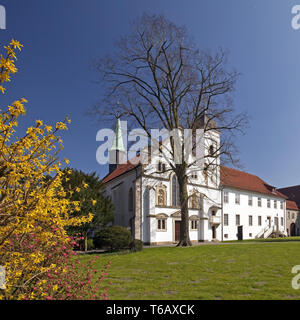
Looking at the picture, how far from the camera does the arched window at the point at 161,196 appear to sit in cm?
2899

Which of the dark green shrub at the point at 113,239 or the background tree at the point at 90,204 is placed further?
the background tree at the point at 90,204

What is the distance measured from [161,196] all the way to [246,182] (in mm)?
20023

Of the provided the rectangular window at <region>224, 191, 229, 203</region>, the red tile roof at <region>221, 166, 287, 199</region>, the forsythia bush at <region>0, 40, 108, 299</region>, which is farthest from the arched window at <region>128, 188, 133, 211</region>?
the forsythia bush at <region>0, 40, 108, 299</region>

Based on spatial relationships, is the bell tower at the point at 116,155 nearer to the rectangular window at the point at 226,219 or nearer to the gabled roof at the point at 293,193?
the rectangular window at the point at 226,219

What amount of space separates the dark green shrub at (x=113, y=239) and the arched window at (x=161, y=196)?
31.2ft

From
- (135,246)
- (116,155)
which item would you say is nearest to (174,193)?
(135,246)

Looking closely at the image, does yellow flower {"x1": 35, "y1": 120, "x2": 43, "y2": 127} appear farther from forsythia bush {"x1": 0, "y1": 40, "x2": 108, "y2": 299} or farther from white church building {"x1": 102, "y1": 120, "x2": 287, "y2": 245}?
white church building {"x1": 102, "y1": 120, "x2": 287, "y2": 245}

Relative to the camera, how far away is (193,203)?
107ft

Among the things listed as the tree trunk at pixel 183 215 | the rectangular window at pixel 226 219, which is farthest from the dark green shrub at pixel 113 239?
the rectangular window at pixel 226 219

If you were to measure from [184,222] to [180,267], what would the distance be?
11.8m

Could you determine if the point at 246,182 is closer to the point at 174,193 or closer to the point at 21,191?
the point at 174,193

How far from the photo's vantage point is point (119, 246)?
1931cm

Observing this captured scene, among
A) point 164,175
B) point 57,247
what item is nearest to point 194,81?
point 164,175

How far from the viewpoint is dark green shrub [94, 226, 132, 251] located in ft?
62.6
